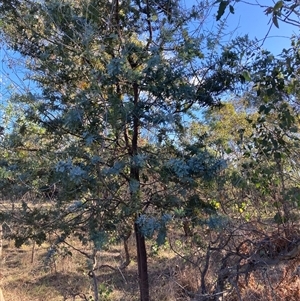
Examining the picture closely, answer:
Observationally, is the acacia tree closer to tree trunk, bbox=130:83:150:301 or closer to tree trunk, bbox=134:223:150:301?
tree trunk, bbox=130:83:150:301

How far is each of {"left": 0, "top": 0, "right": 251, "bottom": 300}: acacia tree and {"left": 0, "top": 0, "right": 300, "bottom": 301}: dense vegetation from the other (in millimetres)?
12

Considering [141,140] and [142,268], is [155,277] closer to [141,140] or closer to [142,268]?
[142,268]

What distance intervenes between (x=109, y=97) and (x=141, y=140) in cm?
74

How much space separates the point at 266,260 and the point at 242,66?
1.60 m

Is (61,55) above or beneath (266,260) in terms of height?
above

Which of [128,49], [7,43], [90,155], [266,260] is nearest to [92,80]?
[128,49]

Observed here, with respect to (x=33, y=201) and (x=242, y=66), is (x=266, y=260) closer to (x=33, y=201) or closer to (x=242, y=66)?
(x=242, y=66)

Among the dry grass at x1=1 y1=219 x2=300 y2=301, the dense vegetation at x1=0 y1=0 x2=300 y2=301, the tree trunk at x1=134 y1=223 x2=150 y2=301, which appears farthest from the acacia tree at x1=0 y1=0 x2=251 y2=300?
the dry grass at x1=1 y1=219 x2=300 y2=301

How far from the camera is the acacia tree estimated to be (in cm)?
253

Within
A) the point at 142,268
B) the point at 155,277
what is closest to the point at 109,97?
the point at 142,268

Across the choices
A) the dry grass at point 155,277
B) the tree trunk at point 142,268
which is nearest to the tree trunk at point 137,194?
the tree trunk at point 142,268

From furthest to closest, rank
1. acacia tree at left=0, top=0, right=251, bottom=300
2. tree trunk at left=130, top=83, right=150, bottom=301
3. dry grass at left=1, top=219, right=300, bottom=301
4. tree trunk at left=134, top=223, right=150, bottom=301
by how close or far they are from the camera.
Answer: tree trunk at left=134, top=223, right=150, bottom=301
dry grass at left=1, top=219, right=300, bottom=301
tree trunk at left=130, top=83, right=150, bottom=301
acacia tree at left=0, top=0, right=251, bottom=300

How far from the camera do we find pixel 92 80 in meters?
2.56

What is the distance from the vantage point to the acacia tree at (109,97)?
253 centimetres
